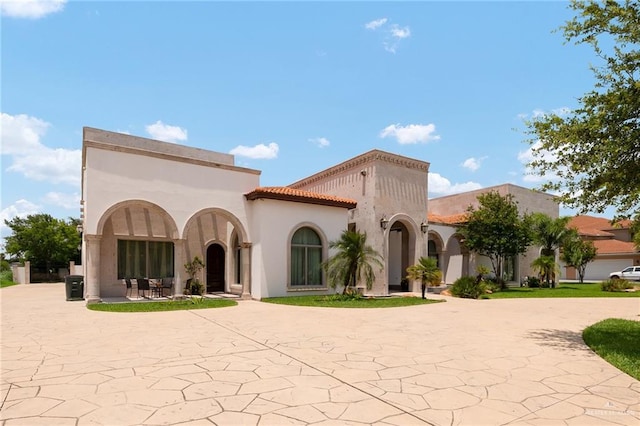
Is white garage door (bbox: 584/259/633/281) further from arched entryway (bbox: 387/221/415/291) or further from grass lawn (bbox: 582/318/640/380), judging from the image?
grass lawn (bbox: 582/318/640/380)

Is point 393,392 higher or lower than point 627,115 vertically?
lower

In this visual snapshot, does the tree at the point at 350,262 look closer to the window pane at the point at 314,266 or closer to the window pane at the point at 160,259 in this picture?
the window pane at the point at 314,266

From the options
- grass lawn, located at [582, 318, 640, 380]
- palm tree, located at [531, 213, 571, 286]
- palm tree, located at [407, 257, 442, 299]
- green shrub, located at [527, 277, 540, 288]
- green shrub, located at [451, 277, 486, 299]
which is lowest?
green shrub, located at [527, 277, 540, 288]

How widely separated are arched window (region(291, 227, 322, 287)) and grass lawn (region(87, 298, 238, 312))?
4003 mm

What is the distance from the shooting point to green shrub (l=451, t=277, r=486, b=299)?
66.8 feet

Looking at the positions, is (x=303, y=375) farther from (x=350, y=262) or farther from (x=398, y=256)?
(x=398, y=256)

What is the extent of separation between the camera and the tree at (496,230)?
968 inches

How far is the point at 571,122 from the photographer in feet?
27.3

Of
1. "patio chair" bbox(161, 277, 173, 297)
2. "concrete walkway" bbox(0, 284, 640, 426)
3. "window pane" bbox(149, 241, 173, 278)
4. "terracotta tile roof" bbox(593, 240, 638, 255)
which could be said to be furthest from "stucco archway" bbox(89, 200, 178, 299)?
"terracotta tile roof" bbox(593, 240, 638, 255)

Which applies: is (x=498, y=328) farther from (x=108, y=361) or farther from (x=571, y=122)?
(x=108, y=361)

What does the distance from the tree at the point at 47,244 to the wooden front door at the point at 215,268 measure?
24348 millimetres

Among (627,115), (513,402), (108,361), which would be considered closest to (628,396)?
(513,402)

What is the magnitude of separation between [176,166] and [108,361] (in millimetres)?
11470

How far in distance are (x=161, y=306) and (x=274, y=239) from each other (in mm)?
5739
